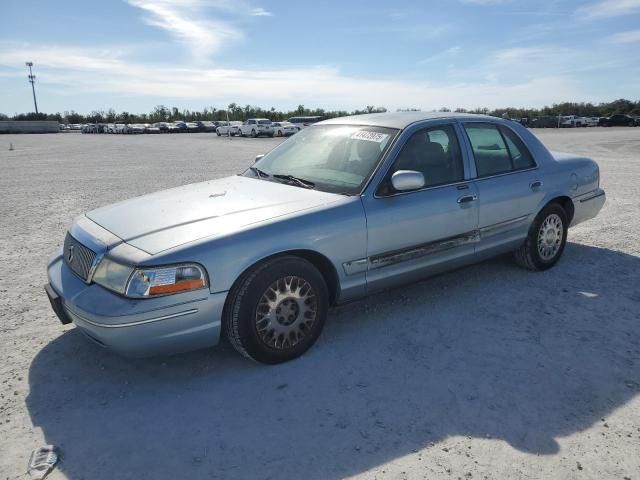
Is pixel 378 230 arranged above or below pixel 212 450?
above

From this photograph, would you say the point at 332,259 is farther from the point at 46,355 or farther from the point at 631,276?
the point at 631,276

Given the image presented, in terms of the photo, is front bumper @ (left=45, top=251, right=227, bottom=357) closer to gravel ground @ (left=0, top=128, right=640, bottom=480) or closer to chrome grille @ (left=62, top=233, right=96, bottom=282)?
chrome grille @ (left=62, top=233, right=96, bottom=282)

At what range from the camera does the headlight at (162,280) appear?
2.94 metres

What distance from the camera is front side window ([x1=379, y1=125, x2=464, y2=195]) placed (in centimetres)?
399

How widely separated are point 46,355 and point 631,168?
14028mm

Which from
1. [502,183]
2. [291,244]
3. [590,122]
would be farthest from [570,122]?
[291,244]

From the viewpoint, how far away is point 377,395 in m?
3.03

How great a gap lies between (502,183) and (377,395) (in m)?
2.44

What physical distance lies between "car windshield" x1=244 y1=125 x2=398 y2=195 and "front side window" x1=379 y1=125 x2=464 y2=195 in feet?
0.55

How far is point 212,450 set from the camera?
2.58 m

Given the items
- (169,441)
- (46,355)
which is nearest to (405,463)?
(169,441)

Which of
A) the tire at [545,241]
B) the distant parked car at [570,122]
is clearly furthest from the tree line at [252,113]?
the tire at [545,241]

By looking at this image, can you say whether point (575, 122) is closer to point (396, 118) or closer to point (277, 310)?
point (396, 118)

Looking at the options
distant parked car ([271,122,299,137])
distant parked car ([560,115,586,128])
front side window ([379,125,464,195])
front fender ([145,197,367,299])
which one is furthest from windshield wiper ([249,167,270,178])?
distant parked car ([560,115,586,128])
